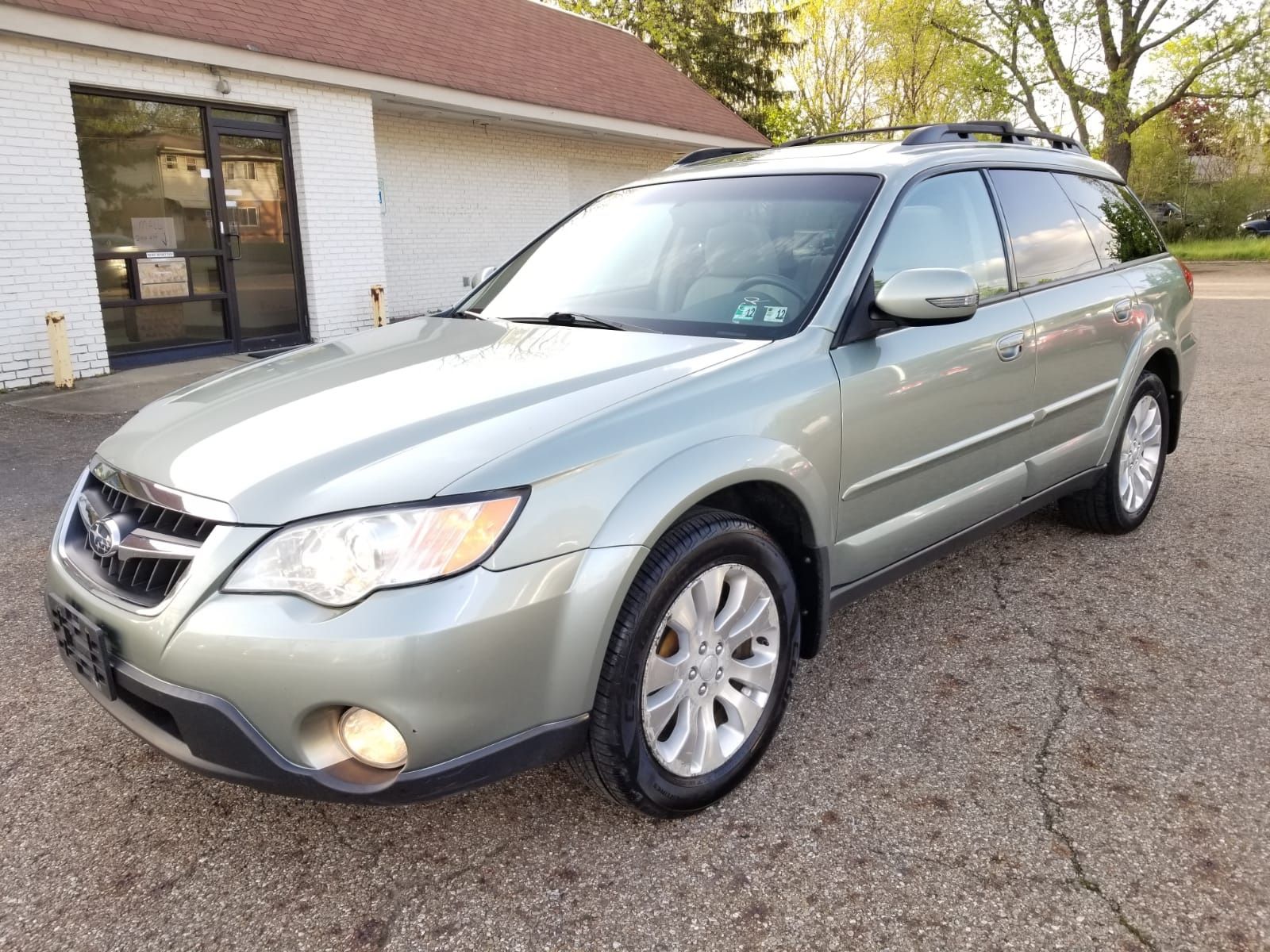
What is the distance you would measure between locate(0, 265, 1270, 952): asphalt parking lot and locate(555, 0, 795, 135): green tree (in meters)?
28.9

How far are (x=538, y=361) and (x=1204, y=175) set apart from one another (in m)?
39.1

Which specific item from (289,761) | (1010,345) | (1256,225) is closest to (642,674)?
(289,761)

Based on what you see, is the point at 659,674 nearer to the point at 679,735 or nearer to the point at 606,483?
the point at 679,735

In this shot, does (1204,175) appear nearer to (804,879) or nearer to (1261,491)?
(1261,491)

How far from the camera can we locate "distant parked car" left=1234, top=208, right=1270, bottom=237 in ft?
102

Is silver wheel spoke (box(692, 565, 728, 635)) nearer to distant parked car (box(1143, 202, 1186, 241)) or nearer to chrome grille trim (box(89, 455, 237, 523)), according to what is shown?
chrome grille trim (box(89, 455, 237, 523))

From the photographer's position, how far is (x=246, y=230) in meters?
10.6

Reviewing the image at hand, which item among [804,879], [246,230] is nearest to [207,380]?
[804,879]

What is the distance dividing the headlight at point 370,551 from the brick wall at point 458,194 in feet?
40.2

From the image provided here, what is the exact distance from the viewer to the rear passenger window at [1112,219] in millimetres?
4230

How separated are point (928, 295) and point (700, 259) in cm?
82

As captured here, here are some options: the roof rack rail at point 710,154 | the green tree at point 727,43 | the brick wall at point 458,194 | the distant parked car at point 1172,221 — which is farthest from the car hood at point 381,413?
the distant parked car at point 1172,221

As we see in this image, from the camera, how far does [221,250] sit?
403 inches

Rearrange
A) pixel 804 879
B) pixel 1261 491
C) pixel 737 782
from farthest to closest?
1. pixel 1261 491
2. pixel 737 782
3. pixel 804 879
